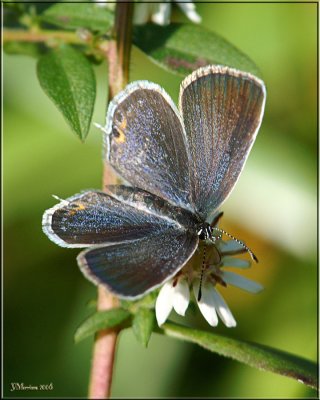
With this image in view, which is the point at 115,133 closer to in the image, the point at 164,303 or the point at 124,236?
the point at 124,236

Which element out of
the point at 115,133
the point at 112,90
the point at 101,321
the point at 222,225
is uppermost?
the point at 112,90

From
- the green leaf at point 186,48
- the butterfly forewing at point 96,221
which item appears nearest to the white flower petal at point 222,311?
the butterfly forewing at point 96,221

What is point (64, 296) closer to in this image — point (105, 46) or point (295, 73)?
point (105, 46)

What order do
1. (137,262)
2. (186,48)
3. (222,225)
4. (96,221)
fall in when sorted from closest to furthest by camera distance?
(137,262) → (96,221) → (186,48) → (222,225)

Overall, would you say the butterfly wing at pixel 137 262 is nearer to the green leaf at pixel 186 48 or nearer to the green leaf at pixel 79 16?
the green leaf at pixel 186 48

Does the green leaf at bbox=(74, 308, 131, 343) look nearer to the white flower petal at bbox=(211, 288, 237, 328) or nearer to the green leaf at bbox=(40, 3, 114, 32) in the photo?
the white flower petal at bbox=(211, 288, 237, 328)

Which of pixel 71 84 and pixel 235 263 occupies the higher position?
pixel 71 84

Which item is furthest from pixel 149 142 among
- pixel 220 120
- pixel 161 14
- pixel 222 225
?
pixel 222 225
